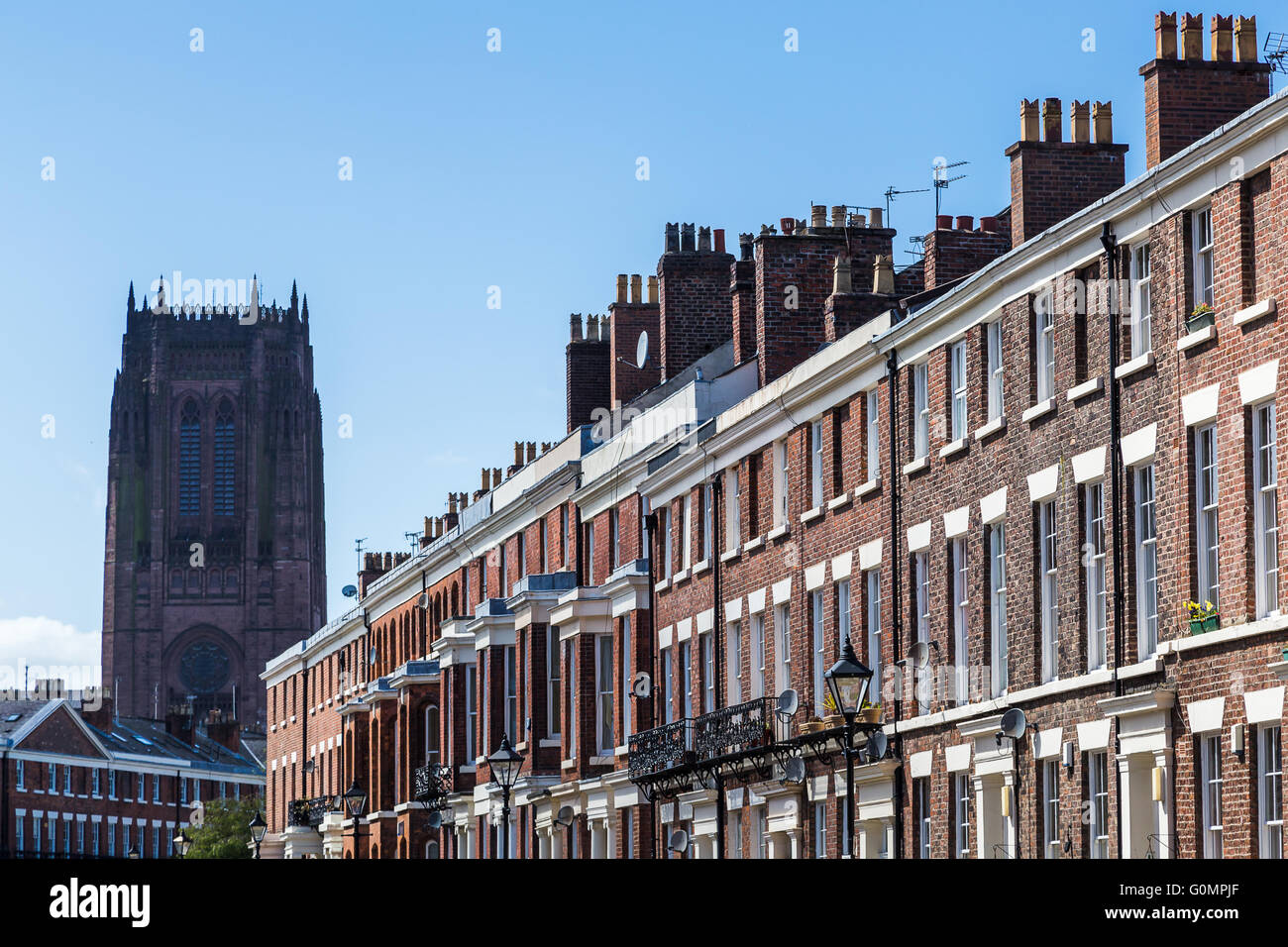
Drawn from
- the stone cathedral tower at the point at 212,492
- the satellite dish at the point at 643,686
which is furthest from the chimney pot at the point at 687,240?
the stone cathedral tower at the point at 212,492

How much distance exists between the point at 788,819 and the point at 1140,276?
1400 cm

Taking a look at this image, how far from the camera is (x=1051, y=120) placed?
1412 inches

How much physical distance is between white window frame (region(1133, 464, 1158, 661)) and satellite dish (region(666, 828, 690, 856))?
58.7ft

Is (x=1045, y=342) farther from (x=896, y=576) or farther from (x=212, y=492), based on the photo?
(x=212, y=492)

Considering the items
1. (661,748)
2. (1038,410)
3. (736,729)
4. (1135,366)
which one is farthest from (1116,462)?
(661,748)

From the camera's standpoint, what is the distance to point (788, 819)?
134ft

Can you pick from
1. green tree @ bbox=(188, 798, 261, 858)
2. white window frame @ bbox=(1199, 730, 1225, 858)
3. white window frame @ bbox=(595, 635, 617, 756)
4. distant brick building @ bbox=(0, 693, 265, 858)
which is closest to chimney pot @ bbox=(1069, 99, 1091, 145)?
white window frame @ bbox=(1199, 730, 1225, 858)

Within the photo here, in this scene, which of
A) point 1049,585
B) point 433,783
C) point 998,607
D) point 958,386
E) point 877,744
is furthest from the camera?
point 433,783

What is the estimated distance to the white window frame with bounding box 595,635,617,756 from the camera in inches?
2083

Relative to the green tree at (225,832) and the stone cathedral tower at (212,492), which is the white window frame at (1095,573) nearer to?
the green tree at (225,832)

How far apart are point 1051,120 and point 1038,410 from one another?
18.9 feet

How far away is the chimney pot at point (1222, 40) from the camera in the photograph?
32.3 meters
